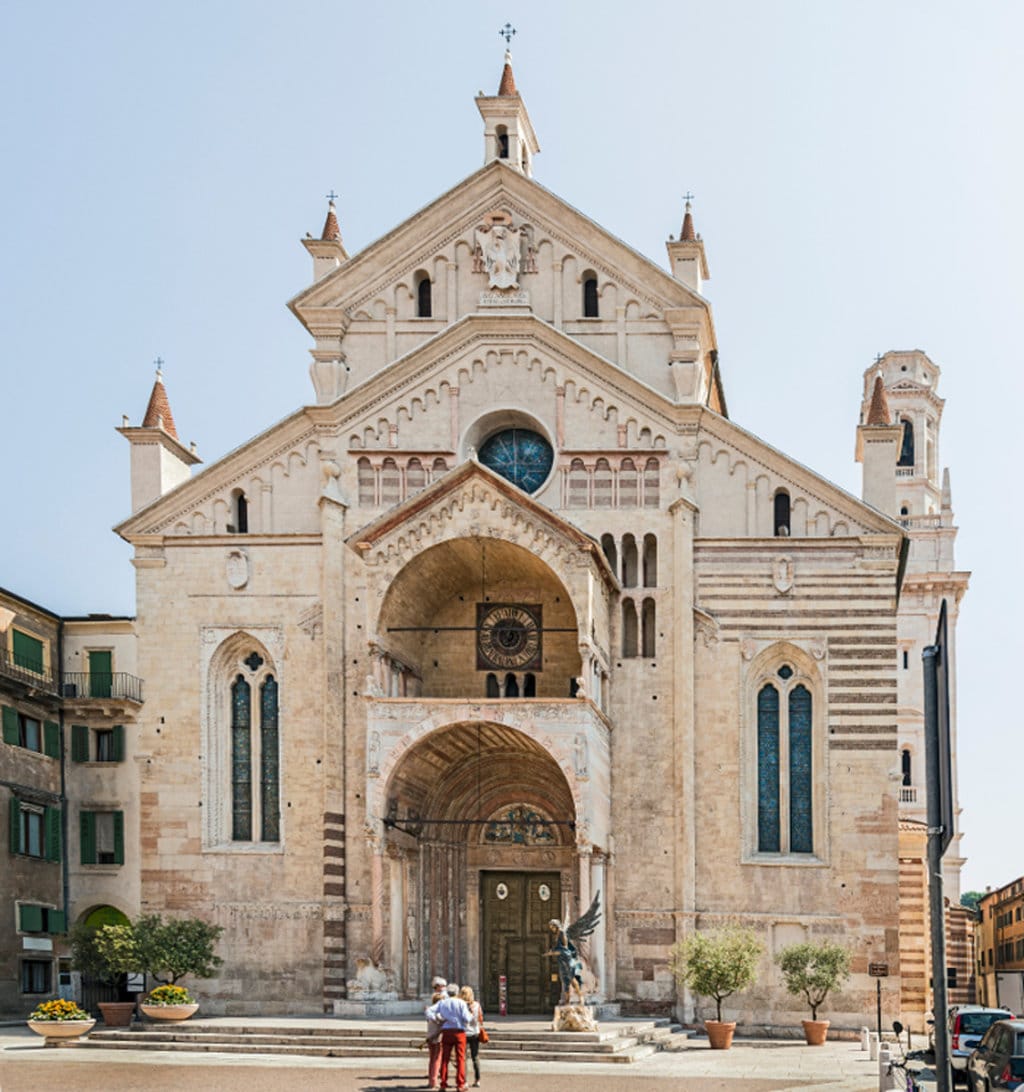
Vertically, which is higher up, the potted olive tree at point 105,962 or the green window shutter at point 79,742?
the green window shutter at point 79,742

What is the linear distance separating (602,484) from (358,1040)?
1369 cm

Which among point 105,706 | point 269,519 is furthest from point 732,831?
point 105,706

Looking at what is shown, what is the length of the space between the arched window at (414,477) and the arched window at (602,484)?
13.1ft

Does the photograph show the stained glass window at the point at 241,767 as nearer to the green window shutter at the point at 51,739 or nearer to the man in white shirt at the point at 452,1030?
the green window shutter at the point at 51,739

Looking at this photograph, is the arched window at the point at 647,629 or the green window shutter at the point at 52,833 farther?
the green window shutter at the point at 52,833

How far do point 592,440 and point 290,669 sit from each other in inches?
345

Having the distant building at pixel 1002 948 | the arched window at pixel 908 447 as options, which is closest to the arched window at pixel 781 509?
the arched window at pixel 908 447

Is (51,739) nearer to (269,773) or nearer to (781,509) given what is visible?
(269,773)

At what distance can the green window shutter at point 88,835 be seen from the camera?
4125cm

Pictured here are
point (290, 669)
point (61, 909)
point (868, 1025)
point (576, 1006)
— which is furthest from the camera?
point (61, 909)

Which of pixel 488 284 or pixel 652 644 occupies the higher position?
pixel 488 284

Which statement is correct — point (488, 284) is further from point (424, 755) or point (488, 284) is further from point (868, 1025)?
point (868, 1025)

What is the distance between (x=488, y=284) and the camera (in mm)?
38500

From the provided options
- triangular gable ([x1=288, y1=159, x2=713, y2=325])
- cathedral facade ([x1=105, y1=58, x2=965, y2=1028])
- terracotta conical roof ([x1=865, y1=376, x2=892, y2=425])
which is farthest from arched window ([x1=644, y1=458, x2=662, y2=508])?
terracotta conical roof ([x1=865, y1=376, x2=892, y2=425])
